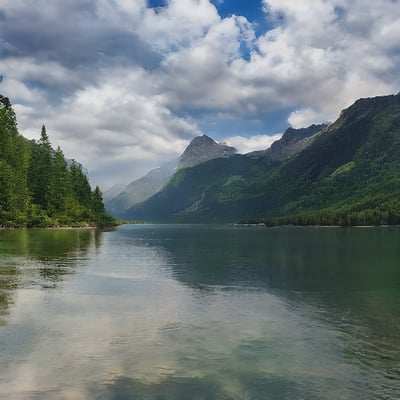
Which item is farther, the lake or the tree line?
the tree line

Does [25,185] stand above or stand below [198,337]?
above

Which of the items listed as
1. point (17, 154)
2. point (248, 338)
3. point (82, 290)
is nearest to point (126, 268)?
point (82, 290)

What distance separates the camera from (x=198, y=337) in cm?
2264

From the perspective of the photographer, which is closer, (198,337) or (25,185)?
(198,337)

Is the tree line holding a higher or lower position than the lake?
higher

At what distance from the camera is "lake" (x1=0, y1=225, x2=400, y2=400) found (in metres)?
16.1

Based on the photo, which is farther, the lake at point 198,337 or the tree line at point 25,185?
the tree line at point 25,185

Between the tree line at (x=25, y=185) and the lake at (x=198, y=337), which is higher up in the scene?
the tree line at (x=25, y=185)

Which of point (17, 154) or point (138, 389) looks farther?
point (17, 154)

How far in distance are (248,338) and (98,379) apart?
29.3ft

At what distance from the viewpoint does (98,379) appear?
16625 mm

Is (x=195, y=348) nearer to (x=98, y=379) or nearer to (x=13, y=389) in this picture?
(x=98, y=379)

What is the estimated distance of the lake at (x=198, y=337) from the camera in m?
16.1

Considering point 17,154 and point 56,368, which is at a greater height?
point 17,154
